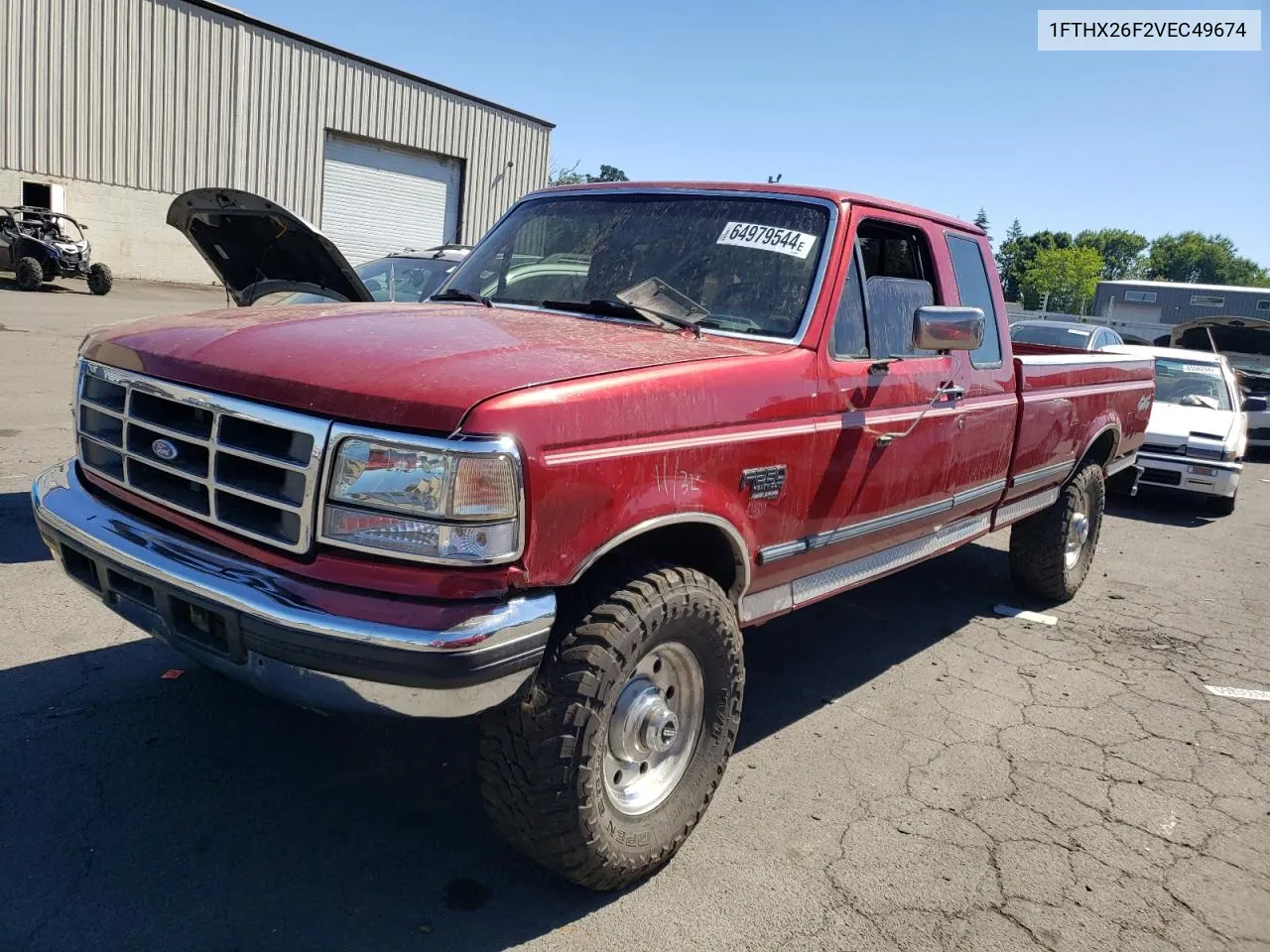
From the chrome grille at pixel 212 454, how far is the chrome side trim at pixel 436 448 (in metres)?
0.03

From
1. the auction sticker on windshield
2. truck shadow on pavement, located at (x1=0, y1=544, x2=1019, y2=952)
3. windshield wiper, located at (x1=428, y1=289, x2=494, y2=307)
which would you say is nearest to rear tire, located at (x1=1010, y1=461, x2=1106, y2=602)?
truck shadow on pavement, located at (x1=0, y1=544, x2=1019, y2=952)

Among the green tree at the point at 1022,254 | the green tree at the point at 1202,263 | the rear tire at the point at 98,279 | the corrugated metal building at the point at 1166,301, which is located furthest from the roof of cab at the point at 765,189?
the green tree at the point at 1202,263

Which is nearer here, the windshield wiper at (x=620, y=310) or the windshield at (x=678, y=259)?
the windshield wiper at (x=620, y=310)

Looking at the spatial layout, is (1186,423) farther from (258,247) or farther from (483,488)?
(483,488)

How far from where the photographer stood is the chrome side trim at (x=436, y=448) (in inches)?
89.7

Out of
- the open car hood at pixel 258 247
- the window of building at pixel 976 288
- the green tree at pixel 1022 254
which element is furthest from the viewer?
the green tree at pixel 1022 254

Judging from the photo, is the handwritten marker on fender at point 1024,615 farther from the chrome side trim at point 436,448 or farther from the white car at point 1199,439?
the chrome side trim at point 436,448

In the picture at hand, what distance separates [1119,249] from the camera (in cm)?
12875

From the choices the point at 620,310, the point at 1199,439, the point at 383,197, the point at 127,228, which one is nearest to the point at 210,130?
the point at 127,228

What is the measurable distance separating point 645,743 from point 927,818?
1.23 meters

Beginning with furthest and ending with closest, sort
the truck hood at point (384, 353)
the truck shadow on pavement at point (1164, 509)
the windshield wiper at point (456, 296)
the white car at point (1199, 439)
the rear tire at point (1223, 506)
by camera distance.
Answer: the rear tire at point (1223, 506) < the truck shadow on pavement at point (1164, 509) < the white car at point (1199, 439) < the windshield wiper at point (456, 296) < the truck hood at point (384, 353)

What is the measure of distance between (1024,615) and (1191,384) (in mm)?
6682

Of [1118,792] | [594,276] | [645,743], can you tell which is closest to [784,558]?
[645,743]

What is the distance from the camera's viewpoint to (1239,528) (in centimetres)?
960
